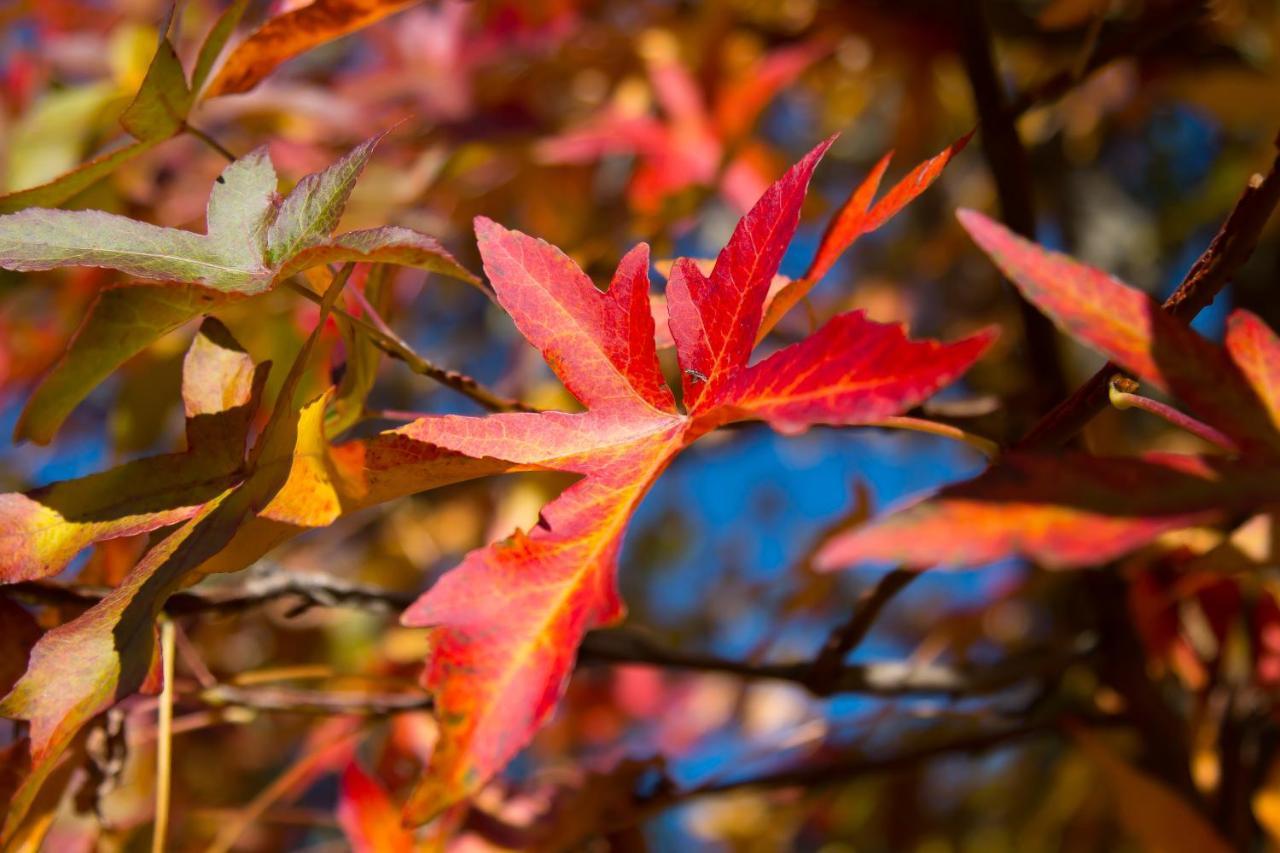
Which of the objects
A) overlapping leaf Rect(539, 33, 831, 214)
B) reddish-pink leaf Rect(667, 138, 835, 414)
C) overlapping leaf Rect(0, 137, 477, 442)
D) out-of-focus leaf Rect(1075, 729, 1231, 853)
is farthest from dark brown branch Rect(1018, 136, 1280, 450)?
overlapping leaf Rect(539, 33, 831, 214)

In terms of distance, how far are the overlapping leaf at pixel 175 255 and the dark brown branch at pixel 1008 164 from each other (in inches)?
15.0

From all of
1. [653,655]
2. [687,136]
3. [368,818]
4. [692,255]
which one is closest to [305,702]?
[368,818]

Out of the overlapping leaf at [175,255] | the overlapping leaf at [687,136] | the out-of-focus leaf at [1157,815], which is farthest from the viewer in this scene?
the overlapping leaf at [687,136]

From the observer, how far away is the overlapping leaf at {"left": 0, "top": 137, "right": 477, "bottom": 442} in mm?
346

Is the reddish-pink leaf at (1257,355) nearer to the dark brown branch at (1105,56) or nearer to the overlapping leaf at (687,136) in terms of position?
the dark brown branch at (1105,56)

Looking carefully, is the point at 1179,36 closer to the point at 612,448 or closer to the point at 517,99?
the point at 517,99

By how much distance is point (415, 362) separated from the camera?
43cm

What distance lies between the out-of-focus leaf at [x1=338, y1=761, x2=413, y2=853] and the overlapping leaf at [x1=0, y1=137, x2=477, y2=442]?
0.88ft

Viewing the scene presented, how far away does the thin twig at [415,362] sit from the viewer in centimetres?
41

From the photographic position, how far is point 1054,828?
112 cm

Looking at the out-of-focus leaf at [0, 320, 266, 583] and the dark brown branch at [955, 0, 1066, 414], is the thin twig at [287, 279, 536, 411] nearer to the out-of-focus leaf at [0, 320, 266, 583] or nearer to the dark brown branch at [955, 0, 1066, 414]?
the out-of-focus leaf at [0, 320, 266, 583]

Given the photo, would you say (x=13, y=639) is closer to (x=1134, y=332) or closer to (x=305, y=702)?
(x=305, y=702)

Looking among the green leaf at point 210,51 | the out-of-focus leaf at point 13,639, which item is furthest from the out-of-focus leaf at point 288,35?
the out-of-focus leaf at point 13,639

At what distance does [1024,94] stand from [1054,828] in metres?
0.84
